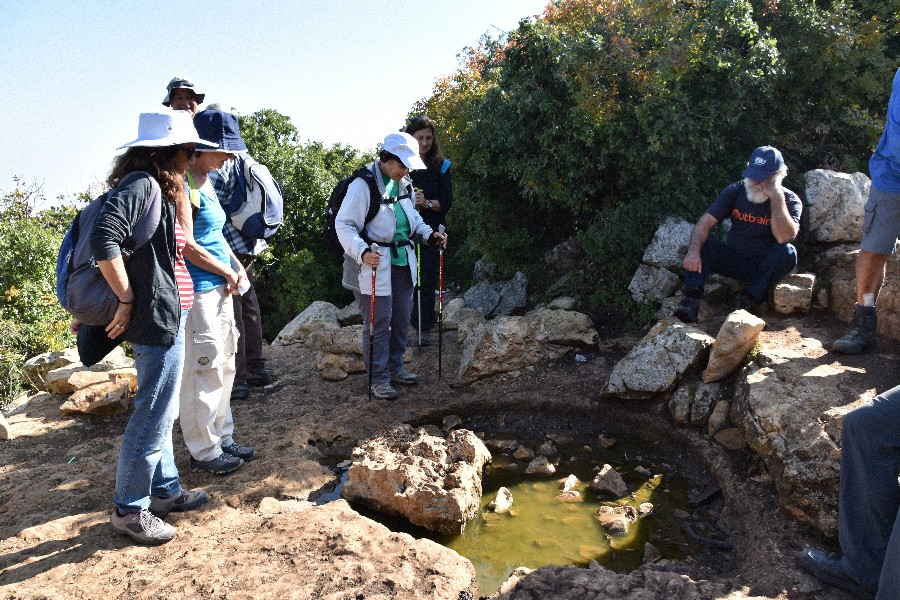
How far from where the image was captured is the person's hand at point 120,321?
2.89 metres

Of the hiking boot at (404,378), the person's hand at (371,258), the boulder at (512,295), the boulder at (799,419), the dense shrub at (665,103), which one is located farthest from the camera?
the boulder at (512,295)

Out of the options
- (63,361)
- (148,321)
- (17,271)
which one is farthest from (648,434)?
(17,271)

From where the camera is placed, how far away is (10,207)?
10.2 metres

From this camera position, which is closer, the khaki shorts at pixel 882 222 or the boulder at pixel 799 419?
the boulder at pixel 799 419

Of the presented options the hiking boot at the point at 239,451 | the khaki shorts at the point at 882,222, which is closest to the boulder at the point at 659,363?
the khaki shorts at the point at 882,222

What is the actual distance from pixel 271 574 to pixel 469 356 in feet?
9.61

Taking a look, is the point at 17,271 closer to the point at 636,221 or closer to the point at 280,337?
the point at 280,337

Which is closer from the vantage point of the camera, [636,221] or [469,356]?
[469,356]

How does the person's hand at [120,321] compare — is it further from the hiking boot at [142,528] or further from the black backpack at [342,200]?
the black backpack at [342,200]

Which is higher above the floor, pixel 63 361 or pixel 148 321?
pixel 148 321

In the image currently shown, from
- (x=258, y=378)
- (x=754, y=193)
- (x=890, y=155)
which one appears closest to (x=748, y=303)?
(x=754, y=193)

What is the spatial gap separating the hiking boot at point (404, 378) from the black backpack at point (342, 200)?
1.16 m

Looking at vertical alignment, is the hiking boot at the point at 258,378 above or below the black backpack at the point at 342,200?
below

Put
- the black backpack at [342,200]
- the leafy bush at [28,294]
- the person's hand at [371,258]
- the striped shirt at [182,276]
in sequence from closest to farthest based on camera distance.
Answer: the striped shirt at [182,276], the person's hand at [371,258], the black backpack at [342,200], the leafy bush at [28,294]
